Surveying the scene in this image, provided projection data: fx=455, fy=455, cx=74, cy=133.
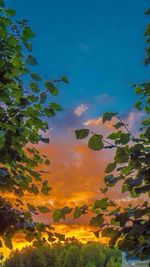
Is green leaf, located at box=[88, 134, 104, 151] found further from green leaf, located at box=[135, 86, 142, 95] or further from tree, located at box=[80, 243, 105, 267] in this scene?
tree, located at box=[80, 243, 105, 267]

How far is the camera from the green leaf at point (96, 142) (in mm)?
3627

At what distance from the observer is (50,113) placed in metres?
6.98

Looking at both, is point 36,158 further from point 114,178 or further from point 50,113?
point 114,178

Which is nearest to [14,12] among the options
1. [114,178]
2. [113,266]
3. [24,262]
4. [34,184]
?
[34,184]

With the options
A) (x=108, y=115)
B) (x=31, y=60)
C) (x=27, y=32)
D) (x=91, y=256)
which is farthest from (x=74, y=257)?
(x=108, y=115)

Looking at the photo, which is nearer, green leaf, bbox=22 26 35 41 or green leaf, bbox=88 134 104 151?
green leaf, bbox=88 134 104 151

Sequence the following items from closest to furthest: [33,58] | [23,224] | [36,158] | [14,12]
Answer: [33,58] → [23,224] → [14,12] → [36,158]

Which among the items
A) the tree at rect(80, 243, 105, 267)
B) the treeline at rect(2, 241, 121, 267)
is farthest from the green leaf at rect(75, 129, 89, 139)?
the tree at rect(80, 243, 105, 267)

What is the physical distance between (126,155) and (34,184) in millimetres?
4783

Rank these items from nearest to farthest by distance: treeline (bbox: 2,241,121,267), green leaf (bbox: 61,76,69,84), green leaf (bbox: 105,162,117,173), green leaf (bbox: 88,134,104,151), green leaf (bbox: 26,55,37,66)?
green leaf (bbox: 88,134,104,151), green leaf (bbox: 105,162,117,173), green leaf (bbox: 26,55,37,66), green leaf (bbox: 61,76,69,84), treeline (bbox: 2,241,121,267)

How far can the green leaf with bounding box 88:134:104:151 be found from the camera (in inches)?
143

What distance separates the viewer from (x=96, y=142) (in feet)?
12.0

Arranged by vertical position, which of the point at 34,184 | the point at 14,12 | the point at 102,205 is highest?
the point at 14,12

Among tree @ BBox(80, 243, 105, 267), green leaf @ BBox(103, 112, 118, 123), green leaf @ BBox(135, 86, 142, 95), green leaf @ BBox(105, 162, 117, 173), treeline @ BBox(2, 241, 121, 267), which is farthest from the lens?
treeline @ BBox(2, 241, 121, 267)
